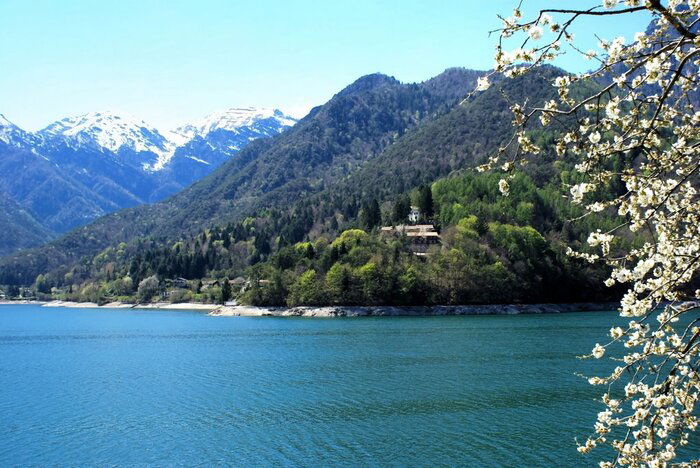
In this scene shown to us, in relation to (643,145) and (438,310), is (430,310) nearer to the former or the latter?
(438,310)

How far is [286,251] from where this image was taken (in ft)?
434

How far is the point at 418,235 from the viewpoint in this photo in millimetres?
126062

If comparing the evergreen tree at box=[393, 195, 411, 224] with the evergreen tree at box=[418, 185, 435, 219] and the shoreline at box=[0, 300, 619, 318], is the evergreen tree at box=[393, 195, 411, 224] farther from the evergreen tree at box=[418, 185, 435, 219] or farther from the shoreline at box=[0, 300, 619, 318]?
the shoreline at box=[0, 300, 619, 318]

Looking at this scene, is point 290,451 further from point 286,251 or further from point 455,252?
point 286,251

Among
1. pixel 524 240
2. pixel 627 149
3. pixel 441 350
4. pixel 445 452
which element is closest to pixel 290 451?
pixel 445 452

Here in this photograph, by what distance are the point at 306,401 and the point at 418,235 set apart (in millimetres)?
91133

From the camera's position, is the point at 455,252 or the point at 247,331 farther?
the point at 455,252

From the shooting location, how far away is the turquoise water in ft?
88.5

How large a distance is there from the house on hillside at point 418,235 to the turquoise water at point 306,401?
51.4 m

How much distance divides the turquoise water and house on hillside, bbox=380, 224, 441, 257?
51374 millimetres

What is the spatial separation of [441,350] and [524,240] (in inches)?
2685

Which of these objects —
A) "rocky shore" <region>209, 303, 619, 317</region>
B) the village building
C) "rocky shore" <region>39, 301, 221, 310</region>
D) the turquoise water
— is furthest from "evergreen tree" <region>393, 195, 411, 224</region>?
the turquoise water

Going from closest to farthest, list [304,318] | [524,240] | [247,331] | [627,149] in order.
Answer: [627,149] < [247,331] < [304,318] < [524,240]

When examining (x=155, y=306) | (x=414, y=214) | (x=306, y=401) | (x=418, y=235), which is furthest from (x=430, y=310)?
(x=155, y=306)
